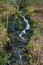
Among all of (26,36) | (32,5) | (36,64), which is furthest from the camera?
(32,5)

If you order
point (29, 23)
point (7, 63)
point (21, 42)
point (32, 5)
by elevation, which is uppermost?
point (7, 63)

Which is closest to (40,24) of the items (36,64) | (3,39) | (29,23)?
(29,23)

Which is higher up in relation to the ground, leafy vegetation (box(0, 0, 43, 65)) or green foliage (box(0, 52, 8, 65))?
green foliage (box(0, 52, 8, 65))

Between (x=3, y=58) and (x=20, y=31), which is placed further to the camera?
(x=20, y=31)

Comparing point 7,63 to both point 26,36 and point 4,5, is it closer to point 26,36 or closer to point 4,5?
point 26,36

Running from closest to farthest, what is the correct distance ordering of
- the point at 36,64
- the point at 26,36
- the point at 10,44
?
the point at 36,64
the point at 10,44
the point at 26,36

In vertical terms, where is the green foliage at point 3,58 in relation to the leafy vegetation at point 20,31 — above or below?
above

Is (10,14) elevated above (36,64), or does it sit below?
below

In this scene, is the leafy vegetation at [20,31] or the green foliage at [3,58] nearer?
the green foliage at [3,58]

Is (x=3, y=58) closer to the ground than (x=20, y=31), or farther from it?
farther from it

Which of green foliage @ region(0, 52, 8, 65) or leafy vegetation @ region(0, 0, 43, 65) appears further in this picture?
leafy vegetation @ region(0, 0, 43, 65)

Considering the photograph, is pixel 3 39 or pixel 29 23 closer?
pixel 3 39
